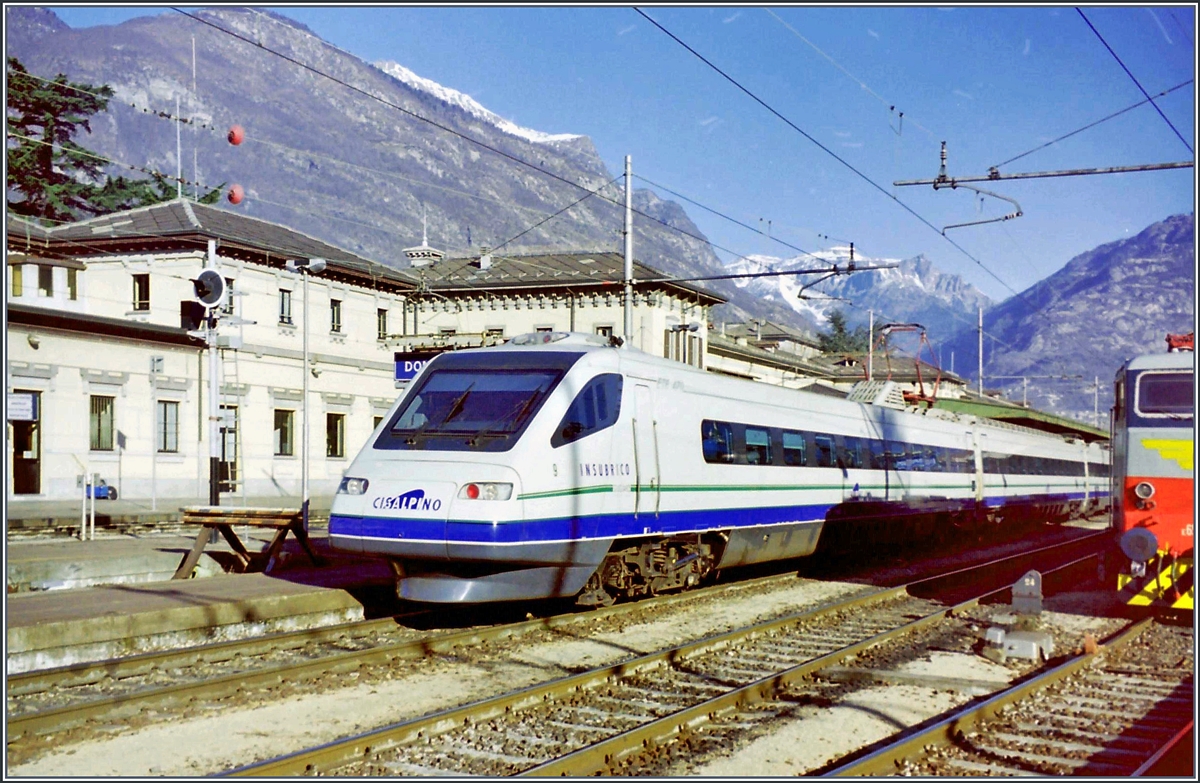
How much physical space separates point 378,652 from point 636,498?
389cm

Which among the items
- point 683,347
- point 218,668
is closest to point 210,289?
Result: point 218,668

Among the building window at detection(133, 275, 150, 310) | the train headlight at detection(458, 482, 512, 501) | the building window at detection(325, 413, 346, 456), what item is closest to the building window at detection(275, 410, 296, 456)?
the building window at detection(325, 413, 346, 456)

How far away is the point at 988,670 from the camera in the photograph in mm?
10812

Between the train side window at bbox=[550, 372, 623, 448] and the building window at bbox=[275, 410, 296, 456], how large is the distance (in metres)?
28.5

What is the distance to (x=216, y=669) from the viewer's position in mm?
10195

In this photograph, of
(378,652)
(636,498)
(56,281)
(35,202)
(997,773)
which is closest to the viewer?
(997,773)

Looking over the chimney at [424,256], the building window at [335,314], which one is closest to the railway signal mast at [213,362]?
the building window at [335,314]

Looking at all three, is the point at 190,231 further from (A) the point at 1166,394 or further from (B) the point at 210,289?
(A) the point at 1166,394

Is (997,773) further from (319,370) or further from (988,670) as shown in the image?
(319,370)

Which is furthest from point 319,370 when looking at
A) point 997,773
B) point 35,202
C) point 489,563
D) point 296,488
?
point 997,773

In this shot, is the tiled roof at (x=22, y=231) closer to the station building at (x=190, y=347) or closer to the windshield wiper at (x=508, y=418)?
the station building at (x=190, y=347)

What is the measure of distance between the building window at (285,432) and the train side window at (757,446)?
2597 cm

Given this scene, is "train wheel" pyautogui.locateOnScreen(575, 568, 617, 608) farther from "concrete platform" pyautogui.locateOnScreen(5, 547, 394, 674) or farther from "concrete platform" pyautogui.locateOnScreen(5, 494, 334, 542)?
"concrete platform" pyautogui.locateOnScreen(5, 494, 334, 542)

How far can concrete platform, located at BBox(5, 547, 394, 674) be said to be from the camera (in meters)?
10.3
